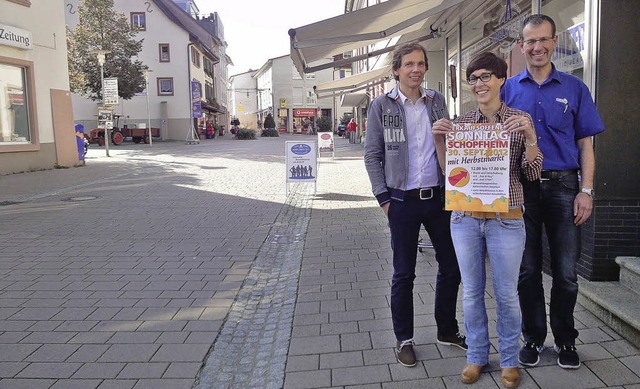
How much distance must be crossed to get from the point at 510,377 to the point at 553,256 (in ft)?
2.44

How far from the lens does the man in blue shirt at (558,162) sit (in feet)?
9.81

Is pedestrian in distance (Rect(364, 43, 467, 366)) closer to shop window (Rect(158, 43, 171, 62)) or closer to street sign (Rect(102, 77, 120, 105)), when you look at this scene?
street sign (Rect(102, 77, 120, 105))

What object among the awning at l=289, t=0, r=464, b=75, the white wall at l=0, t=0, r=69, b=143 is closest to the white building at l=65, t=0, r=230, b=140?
the white wall at l=0, t=0, r=69, b=143

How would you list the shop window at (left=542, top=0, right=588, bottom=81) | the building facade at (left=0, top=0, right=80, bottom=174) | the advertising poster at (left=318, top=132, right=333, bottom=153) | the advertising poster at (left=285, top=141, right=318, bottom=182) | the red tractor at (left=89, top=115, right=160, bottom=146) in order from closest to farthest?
the shop window at (left=542, top=0, right=588, bottom=81)
the advertising poster at (left=285, top=141, right=318, bottom=182)
the building facade at (left=0, top=0, right=80, bottom=174)
the advertising poster at (left=318, top=132, right=333, bottom=153)
the red tractor at (left=89, top=115, right=160, bottom=146)

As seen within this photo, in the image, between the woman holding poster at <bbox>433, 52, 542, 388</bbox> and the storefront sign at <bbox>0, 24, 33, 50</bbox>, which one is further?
the storefront sign at <bbox>0, 24, 33, 50</bbox>

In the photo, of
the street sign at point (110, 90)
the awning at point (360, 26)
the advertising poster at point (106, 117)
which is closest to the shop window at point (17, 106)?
the advertising poster at point (106, 117)

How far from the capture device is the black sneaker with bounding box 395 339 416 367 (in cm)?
324

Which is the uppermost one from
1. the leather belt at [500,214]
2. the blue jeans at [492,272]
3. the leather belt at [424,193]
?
the leather belt at [424,193]

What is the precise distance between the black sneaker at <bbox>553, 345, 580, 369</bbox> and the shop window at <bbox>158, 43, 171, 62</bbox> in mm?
43612

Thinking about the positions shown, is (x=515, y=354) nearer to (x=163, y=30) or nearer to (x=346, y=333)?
(x=346, y=333)

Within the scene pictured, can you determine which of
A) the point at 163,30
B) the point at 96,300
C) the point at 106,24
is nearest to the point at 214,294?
the point at 96,300

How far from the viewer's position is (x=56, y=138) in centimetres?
1648

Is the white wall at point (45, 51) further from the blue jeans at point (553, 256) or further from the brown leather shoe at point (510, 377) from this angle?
the brown leather shoe at point (510, 377)

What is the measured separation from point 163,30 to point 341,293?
140ft
